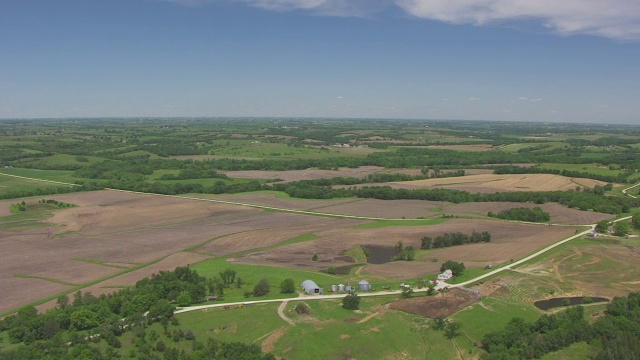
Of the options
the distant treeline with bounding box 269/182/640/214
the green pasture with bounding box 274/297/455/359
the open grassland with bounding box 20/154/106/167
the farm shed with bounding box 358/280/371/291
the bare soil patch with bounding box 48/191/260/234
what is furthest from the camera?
the open grassland with bounding box 20/154/106/167

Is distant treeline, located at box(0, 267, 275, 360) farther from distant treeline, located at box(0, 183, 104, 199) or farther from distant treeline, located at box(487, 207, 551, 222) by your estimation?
distant treeline, located at box(0, 183, 104, 199)

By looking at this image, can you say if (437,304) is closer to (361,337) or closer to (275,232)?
(361,337)

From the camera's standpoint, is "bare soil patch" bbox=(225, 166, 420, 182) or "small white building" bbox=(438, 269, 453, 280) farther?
"bare soil patch" bbox=(225, 166, 420, 182)

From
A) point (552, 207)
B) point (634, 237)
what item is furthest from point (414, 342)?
point (552, 207)

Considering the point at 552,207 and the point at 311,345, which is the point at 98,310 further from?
the point at 552,207

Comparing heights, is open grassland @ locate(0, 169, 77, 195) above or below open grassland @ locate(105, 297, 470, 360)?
above

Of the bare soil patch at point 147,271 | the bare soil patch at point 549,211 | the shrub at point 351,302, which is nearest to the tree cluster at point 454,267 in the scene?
the shrub at point 351,302

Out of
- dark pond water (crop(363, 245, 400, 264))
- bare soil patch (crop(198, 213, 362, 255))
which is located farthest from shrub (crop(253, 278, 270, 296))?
dark pond water (crop(363, 245, 400, 264))

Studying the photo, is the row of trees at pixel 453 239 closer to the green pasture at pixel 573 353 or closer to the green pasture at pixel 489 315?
the green pasture at pixel 489 315

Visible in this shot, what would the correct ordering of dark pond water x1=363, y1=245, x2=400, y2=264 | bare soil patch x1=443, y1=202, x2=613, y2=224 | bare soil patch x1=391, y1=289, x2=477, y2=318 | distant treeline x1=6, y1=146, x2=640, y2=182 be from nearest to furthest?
bare soil patch x1=391, y1=289, x2=477, y2=318 → dark pond water x1=363, y1=245, x2=400, y2=264 → bare soil patch x1=443, y1=202, x2=613, y2=224 → distant treeline x1=6, y1=146, x2=640, y2=182
